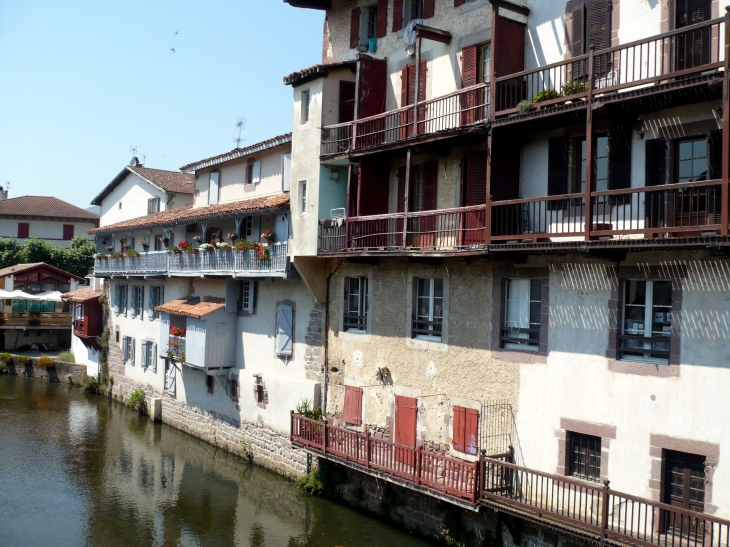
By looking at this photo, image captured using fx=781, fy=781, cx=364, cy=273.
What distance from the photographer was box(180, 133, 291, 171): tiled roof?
2691 cm

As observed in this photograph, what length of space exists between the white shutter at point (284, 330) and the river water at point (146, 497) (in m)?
3.92

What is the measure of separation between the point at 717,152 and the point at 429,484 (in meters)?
8.92

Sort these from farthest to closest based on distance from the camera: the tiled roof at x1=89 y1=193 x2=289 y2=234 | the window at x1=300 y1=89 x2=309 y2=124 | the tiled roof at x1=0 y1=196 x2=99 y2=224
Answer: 1. the tiled roof at x1=0 y1=196 x2=99 y2=224
2. the tiled roof at x1=89 y1=193 x2=289 y2=234
3. the window at x1=300 y1=89 x2=309 y2=124

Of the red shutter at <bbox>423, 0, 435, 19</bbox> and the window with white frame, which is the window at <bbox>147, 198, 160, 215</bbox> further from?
the red shutter at <bbox>423, 0, 435, 19</bbox>

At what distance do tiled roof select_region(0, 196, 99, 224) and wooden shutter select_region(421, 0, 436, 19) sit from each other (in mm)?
58998

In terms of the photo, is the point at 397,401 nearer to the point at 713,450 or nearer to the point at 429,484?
the point at 429,484

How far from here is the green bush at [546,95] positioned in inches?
624

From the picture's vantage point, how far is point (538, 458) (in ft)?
53.8

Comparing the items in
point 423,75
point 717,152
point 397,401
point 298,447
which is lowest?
point 298,447

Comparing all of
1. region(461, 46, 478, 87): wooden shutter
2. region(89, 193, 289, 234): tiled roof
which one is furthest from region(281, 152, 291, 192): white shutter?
region(461, 46, 478, 87): wooden shutter

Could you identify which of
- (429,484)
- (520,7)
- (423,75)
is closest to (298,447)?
(429,484)

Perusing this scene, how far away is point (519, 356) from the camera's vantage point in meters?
16.9

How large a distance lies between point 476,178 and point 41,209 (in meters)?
64.8

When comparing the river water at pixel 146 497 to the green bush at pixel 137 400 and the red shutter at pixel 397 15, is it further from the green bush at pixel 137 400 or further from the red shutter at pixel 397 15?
the red shutter at pixel 397 15
